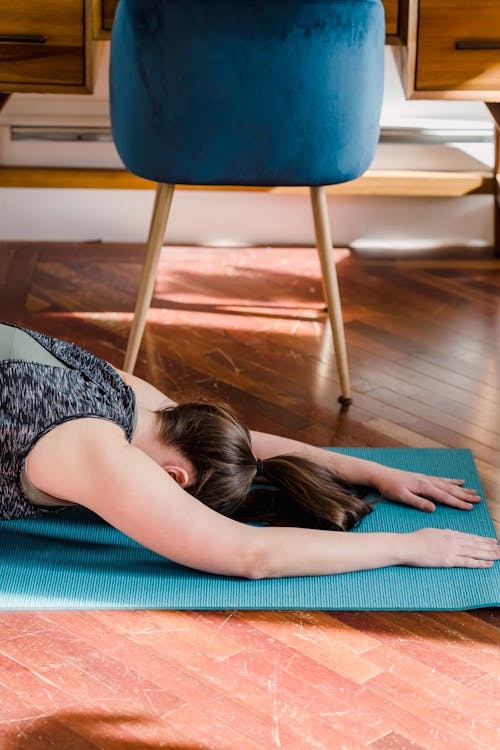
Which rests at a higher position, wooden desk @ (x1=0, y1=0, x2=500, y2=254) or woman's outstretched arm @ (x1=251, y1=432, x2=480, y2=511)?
wooden desk @ (x1=0, y1=0, x2=500, y2=254)

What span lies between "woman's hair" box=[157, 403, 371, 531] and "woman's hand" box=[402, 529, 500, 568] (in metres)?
0.13

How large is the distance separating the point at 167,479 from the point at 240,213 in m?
1.82

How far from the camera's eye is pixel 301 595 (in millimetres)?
1664

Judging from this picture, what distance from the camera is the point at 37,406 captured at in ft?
5.33

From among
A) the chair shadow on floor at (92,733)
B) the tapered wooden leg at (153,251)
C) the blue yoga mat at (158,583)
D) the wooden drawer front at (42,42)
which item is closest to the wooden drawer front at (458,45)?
the tapered wooden leg at (153,251)

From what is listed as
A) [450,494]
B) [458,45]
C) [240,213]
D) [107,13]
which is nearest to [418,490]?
[450,494]

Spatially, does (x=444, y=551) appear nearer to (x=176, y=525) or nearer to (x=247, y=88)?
(x=176, y=525)

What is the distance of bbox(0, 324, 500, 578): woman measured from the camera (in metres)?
1.57

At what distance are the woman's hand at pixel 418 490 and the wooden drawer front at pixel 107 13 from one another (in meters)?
1.14

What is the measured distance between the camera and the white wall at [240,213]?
3230 mm

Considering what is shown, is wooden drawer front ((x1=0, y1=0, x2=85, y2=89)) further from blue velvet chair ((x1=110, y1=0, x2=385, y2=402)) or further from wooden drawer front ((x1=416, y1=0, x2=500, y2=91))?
wooden drawer front ((x1=416, y1=0, x2=500, y2=91))

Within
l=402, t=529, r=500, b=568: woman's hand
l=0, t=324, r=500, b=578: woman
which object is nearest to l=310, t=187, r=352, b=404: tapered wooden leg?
l=0, t=324, r=500, b=578: woman

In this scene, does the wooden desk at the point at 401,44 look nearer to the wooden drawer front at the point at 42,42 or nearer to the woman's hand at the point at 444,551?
the wooden drawer front at the point at 42,42

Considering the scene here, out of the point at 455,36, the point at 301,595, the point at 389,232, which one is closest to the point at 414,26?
the point at 455,36
